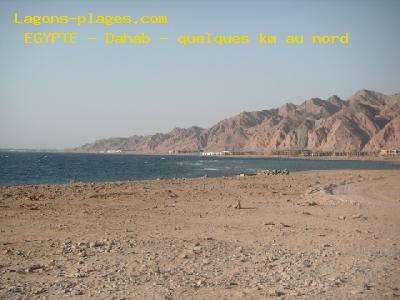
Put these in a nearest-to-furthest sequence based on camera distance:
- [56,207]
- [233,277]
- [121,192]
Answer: [233,277]
[56,207]
[121,192]

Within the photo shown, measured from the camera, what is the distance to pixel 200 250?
10.9 metres

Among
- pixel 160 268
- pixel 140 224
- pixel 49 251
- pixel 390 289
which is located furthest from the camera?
pixel 140 224

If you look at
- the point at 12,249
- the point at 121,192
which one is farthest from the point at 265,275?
the point at 121,192

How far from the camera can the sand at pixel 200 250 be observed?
25.7 ft

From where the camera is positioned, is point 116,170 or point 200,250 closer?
point 200,250

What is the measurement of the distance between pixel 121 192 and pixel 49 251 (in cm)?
1642

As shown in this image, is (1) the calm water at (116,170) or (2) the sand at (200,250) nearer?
(2) the sand at (200,250)

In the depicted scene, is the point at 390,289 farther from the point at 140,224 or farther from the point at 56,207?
the point at 56,207

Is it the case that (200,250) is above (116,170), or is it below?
above

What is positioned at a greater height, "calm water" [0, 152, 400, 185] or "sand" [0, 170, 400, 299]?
"sand" [0, 170, 400, 299]

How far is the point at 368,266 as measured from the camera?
9289mm

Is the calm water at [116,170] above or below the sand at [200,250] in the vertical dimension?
below

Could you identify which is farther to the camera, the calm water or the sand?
the calm water

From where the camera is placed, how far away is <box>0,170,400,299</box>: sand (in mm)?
7836
